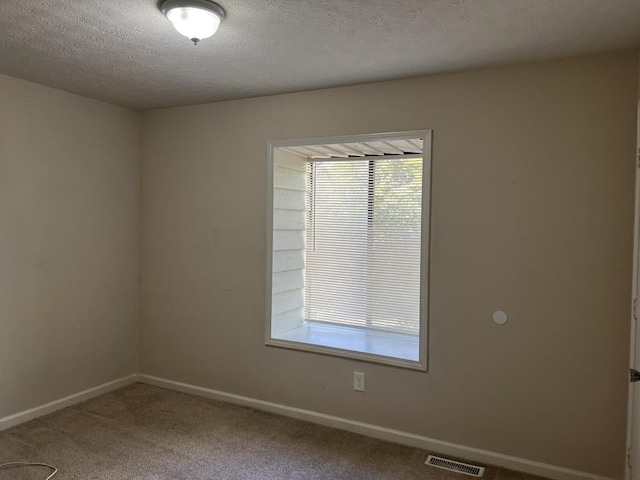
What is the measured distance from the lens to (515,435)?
9.40 feet

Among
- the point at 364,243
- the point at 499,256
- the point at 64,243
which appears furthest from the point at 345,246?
the point at 64,243

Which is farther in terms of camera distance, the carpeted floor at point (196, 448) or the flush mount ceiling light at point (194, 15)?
the carpeted floor at point (196, 448)

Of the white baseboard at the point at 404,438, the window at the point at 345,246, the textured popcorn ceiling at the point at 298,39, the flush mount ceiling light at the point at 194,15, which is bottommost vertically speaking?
the white baseboard at the point at 404,438

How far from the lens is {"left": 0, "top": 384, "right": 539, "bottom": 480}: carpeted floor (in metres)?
2.77

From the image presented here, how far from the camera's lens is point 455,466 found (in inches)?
113

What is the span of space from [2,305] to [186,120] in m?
1.87

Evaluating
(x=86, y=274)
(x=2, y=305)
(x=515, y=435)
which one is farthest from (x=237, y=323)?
(x=515, y=435)

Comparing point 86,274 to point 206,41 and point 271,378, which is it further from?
point 206,41

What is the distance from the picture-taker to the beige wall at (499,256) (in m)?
2.63

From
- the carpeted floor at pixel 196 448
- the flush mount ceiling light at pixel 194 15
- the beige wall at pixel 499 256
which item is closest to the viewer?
the flush mount ceiling light at pixel 194 15

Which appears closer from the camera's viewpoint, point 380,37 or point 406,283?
point 380,37

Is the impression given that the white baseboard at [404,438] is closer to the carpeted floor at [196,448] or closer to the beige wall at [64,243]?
the carpeted floor at [196,448]

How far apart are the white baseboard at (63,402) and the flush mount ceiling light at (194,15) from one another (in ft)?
9.28

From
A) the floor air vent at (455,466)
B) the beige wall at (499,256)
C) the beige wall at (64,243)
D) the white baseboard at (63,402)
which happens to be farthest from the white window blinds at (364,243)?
the white baseboard at (63,402)
